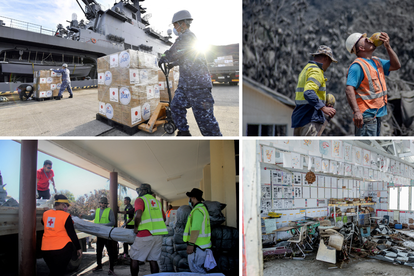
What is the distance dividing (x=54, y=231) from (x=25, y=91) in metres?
5.05

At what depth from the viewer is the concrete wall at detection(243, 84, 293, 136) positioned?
8.61 ft

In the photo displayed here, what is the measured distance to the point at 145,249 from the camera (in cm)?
283

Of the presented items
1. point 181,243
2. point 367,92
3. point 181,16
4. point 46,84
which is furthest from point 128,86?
point 46,84

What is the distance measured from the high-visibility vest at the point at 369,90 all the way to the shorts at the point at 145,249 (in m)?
2.74

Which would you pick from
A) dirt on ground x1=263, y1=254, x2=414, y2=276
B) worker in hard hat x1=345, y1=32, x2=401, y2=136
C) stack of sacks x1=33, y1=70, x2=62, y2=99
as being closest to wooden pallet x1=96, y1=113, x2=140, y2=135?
worker in hard hat x1=345, y1=32, x2=401, y2=136

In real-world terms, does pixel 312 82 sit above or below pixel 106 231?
above

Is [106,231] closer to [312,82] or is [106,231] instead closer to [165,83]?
[165,83]

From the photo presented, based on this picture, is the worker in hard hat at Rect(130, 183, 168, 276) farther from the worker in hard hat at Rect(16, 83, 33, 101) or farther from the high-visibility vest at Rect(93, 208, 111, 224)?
the worker in hard hat at Rect(16, 83, 33, 101)

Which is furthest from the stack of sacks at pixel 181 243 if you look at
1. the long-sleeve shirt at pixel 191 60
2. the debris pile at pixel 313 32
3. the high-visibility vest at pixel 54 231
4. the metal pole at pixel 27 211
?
the debris pile at pixel 313 32

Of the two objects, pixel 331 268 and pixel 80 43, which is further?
pixel 80 43

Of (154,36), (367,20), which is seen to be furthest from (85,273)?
(154,36)

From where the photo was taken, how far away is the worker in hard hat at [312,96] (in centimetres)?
197

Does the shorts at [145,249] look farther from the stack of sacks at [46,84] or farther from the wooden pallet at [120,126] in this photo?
the stack of sacks at [46,84]

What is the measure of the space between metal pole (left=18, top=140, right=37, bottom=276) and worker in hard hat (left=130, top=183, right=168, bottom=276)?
1182 millimetres
